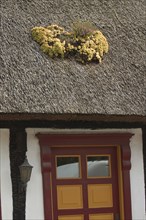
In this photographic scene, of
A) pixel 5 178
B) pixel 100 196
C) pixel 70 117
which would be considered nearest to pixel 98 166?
pixel 100 196

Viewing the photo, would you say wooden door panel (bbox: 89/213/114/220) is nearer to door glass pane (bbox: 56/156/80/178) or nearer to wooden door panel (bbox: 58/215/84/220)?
wooden door panel (bbox: 58/215/84/220)

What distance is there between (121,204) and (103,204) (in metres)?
0.30

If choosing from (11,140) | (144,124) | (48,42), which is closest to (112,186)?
(144,124)

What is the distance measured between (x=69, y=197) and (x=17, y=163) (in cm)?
105

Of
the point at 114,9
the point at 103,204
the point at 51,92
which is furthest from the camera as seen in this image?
the point at 114,9

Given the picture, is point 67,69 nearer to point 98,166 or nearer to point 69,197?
point 98,166

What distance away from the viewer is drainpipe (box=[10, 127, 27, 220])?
386 inches

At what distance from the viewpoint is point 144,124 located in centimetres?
1080

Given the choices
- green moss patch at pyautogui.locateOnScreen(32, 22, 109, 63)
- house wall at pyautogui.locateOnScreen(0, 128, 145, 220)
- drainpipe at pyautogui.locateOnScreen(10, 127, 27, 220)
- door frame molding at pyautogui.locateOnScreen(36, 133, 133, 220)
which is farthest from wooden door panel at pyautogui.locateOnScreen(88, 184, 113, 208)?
green moss patch at pyautogui.locateOnScreen(32, 22, 109, 63)

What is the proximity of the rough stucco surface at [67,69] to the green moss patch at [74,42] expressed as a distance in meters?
0.12

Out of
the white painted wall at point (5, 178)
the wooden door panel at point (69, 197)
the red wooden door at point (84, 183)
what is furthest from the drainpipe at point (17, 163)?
the wooden door panel at point (69, 197)

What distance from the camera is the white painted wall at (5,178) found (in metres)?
9.73

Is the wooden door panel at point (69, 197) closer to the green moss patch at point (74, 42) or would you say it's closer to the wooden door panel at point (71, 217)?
the wooden door panel at point (71, 217)

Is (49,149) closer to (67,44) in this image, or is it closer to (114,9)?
(67,44)
